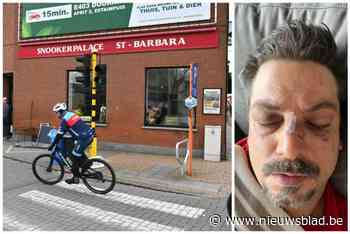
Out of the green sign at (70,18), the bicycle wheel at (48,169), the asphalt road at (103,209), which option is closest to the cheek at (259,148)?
the asphalt road at (103,209)

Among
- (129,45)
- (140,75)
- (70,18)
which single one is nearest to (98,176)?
(140,75)

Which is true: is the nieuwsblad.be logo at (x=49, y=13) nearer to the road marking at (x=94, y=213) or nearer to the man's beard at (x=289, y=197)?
the road marking at (x=94, y=213)

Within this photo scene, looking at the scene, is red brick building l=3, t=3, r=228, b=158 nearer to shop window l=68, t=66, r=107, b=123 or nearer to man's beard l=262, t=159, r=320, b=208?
shop window l=68, t=66, r=107, b=123

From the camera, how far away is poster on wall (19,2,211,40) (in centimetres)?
963

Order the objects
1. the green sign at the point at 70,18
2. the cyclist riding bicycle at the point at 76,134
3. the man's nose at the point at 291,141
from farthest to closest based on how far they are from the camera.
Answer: the green sign at the point at 70,18
the cyclist riding bicycle at the point at 76,134
the man's nose at the point at 291,141

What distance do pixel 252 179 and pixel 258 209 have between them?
0.23 meters

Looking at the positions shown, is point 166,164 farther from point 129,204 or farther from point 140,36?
point 140,36

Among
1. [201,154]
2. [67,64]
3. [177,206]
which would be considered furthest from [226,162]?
[67,64]

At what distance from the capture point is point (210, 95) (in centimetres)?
946

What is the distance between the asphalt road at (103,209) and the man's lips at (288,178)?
1971 millimetres

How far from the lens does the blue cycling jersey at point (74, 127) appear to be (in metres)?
6.05

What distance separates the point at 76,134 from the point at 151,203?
1928 mm

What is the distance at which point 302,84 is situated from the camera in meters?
2.12

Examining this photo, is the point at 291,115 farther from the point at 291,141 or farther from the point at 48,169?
the point at 48,169
